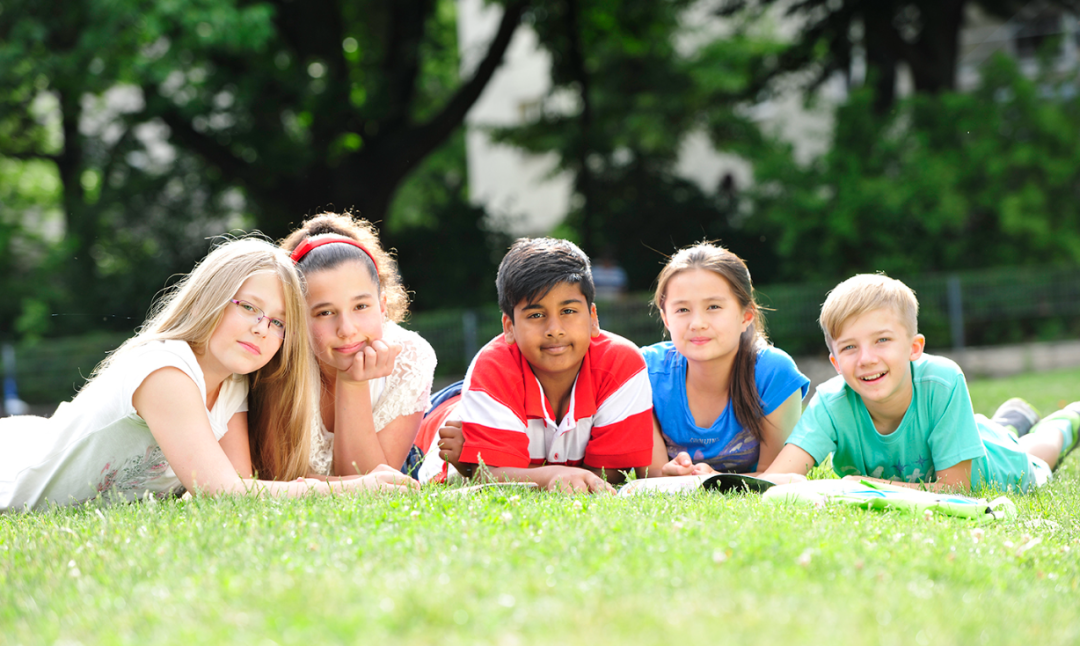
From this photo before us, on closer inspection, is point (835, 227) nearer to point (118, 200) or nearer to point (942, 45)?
point (942, 45)

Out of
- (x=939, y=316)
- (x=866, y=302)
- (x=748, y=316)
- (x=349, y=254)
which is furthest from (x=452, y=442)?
(x=939, y=316)

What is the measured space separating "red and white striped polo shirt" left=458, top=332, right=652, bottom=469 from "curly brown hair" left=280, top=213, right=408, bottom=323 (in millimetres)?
828

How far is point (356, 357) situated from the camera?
14.0 feet

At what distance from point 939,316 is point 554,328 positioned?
11648 mm

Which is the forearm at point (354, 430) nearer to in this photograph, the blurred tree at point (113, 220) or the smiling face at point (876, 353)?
the smiling face at point (876, 353)

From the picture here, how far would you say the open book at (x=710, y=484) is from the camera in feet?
12.8

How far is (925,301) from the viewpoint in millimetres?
14133

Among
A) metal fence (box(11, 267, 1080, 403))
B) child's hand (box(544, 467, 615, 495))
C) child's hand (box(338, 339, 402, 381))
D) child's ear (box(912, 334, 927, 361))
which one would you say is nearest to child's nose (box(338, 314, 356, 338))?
child's hand (box(338, 339, 402, 381))

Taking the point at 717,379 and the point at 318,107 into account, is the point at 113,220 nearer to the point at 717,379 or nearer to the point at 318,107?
the point at 318,107

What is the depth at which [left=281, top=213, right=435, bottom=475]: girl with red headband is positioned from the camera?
4.33m

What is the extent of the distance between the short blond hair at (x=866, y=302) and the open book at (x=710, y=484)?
0.86 m

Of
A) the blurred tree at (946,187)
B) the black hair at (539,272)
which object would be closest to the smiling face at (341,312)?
the black hair at (539,272)

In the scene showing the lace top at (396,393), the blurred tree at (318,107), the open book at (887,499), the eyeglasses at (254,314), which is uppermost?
the blurred tree at (318,107)

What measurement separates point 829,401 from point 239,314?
9.49 ft
